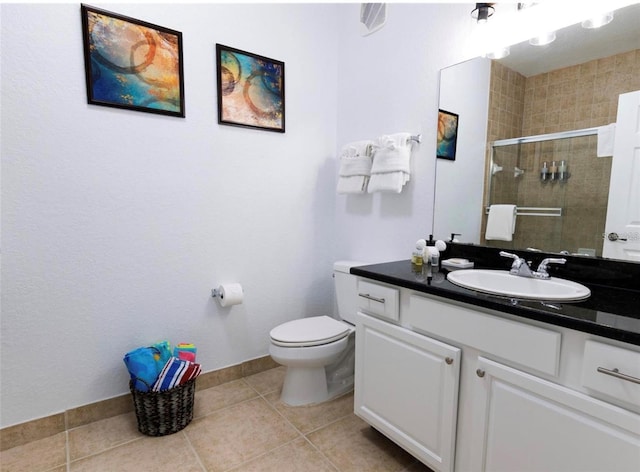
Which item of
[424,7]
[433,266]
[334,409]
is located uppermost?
[424,7]

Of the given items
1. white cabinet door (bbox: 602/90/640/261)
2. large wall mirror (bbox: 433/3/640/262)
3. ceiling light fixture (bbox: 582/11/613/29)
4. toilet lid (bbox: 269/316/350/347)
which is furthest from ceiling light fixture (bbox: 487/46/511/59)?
toilet lid (bbox: 269/316/350/347)

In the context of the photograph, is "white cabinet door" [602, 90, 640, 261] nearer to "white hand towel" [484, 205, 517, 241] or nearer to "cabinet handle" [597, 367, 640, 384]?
"white hand towel" [484, 205, 517, 241]

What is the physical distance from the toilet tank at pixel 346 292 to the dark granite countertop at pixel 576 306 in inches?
27.5

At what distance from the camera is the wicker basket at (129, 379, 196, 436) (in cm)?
158

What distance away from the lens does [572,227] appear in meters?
1.34

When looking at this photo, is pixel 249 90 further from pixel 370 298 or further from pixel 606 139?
pixel 606 139

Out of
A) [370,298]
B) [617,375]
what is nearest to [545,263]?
[617,375]

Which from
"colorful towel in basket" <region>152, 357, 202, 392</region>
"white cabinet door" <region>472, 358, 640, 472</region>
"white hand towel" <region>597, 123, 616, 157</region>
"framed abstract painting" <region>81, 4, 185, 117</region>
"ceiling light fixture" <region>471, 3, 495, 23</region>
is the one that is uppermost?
"ceiling light fixture" <region>471, 3, 495, 23</region>

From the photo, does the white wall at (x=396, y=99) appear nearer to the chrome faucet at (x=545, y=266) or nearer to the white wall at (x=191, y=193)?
the white wall at (x=191, y=193)

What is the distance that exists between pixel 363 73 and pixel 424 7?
0.51 m

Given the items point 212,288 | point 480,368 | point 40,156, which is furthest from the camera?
point 212,288

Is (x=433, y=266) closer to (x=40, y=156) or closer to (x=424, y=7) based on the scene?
(x=424, y=7)

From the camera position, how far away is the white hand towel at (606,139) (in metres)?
1.23

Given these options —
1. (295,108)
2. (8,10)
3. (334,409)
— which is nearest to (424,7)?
(295,108)
